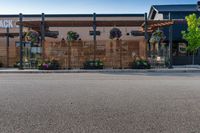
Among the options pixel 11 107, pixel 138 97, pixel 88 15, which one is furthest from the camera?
pixel 88 15

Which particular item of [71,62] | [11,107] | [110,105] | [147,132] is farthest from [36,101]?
[71,62]

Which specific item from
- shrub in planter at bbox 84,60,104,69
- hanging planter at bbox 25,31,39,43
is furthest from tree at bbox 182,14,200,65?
hanging planter at bbox 25,31,39,43

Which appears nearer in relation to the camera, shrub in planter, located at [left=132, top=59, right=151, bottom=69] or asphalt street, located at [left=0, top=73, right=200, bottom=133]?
asphalt street, located at [left=0, top=73, right=200, bottom=133]

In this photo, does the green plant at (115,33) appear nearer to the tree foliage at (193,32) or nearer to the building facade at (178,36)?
the tree foliage at (193,32)

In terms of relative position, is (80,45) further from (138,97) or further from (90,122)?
(90,122)

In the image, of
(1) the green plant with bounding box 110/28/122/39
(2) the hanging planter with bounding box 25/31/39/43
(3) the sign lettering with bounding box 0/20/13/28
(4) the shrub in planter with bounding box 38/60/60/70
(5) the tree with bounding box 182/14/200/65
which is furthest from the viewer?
(3) the sign lettering with bounding box 0/20/13/28

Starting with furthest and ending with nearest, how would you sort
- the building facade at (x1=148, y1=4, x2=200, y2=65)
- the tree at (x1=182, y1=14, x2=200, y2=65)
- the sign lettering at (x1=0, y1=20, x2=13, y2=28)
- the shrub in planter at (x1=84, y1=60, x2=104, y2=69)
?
the sign lettering at (x1=0, y1=20, x2=13, y2=28)
the building facade at (x1=148, y1=4, x2=200, y2=65)
the tree at (x1=182, y1=14, x2=200, y2=65)
the shrub in planter at (x1=84, y1=60, x2=104, y2=69)

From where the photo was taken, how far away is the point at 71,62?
33125 millimetres

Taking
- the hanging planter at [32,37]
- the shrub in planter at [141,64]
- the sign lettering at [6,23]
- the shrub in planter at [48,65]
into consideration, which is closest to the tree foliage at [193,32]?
the shrub in planter at [141,64]

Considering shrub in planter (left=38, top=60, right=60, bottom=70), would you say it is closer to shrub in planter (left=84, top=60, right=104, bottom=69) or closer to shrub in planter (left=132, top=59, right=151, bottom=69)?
shrub in planter (left=84, top=60, right=104, bottom=69)

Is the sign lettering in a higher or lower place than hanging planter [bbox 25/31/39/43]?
higher

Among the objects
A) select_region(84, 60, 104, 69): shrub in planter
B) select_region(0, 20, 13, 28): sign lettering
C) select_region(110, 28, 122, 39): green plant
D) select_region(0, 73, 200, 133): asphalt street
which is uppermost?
select_region(0, 20, 13, 28): sign lettering

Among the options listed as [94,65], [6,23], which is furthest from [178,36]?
[6,23]

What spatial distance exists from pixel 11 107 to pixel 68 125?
8.79ft
